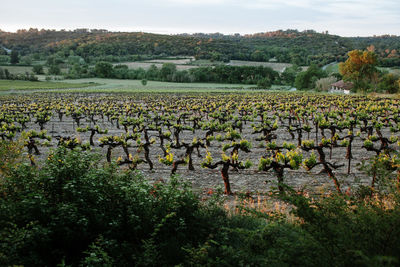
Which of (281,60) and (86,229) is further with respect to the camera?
(281,60)

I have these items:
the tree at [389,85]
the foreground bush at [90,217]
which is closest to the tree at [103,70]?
the tree at [389,85]

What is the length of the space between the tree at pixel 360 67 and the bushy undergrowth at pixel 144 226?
82.9 m

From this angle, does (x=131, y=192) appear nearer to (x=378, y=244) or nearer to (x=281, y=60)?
(x=378, y=244)

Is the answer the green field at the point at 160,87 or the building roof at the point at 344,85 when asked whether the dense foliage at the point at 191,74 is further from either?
the building roof at the point at 344,85

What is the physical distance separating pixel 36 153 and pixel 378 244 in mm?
18373

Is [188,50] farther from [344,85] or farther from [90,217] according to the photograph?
[90,217]

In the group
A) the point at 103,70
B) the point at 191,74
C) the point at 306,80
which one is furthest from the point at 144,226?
the point at 103,70

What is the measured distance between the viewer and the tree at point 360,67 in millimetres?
81000

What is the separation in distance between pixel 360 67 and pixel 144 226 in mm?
87365

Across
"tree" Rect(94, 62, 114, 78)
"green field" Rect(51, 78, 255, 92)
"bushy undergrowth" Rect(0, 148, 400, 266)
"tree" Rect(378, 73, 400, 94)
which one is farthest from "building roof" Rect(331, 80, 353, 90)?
"bushy undergrowth" Rect(0, 148, 400, 266)

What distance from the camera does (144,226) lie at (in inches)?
285

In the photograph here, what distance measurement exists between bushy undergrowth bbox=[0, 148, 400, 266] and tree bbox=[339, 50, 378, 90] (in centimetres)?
8292

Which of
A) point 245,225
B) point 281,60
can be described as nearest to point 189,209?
point 245,225

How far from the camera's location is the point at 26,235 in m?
5.64
